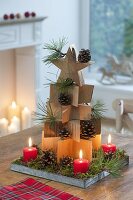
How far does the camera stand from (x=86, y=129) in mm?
2039

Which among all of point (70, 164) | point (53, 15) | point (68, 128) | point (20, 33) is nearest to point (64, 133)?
point (68, 128)

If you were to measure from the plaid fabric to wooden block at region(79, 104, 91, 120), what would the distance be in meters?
0.33

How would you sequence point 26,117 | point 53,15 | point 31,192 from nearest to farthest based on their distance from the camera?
point 31,192, point 26,117, point 53,15

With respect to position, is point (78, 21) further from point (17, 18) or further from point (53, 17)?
point (17, 18)

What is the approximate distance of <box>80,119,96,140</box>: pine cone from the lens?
2039mm

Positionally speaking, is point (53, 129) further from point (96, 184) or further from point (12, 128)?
point (12, 128)

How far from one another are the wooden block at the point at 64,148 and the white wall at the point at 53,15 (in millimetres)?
2532

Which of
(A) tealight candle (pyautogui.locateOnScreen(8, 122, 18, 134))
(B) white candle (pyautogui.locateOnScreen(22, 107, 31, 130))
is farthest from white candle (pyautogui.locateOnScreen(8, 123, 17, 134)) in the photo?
(B) white candle (pyautogui.locateOnScreen(22, 107, 31, 130))

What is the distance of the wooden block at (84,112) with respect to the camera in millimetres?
2002

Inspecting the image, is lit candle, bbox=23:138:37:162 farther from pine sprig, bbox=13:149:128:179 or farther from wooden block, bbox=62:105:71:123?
wooden block, bbox=62:105:71:123

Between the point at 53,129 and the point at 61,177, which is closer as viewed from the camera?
the point at 61,177

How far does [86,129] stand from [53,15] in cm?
301

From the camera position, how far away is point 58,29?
494cm

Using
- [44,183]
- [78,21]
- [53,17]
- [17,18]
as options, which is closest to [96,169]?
[44,183]
